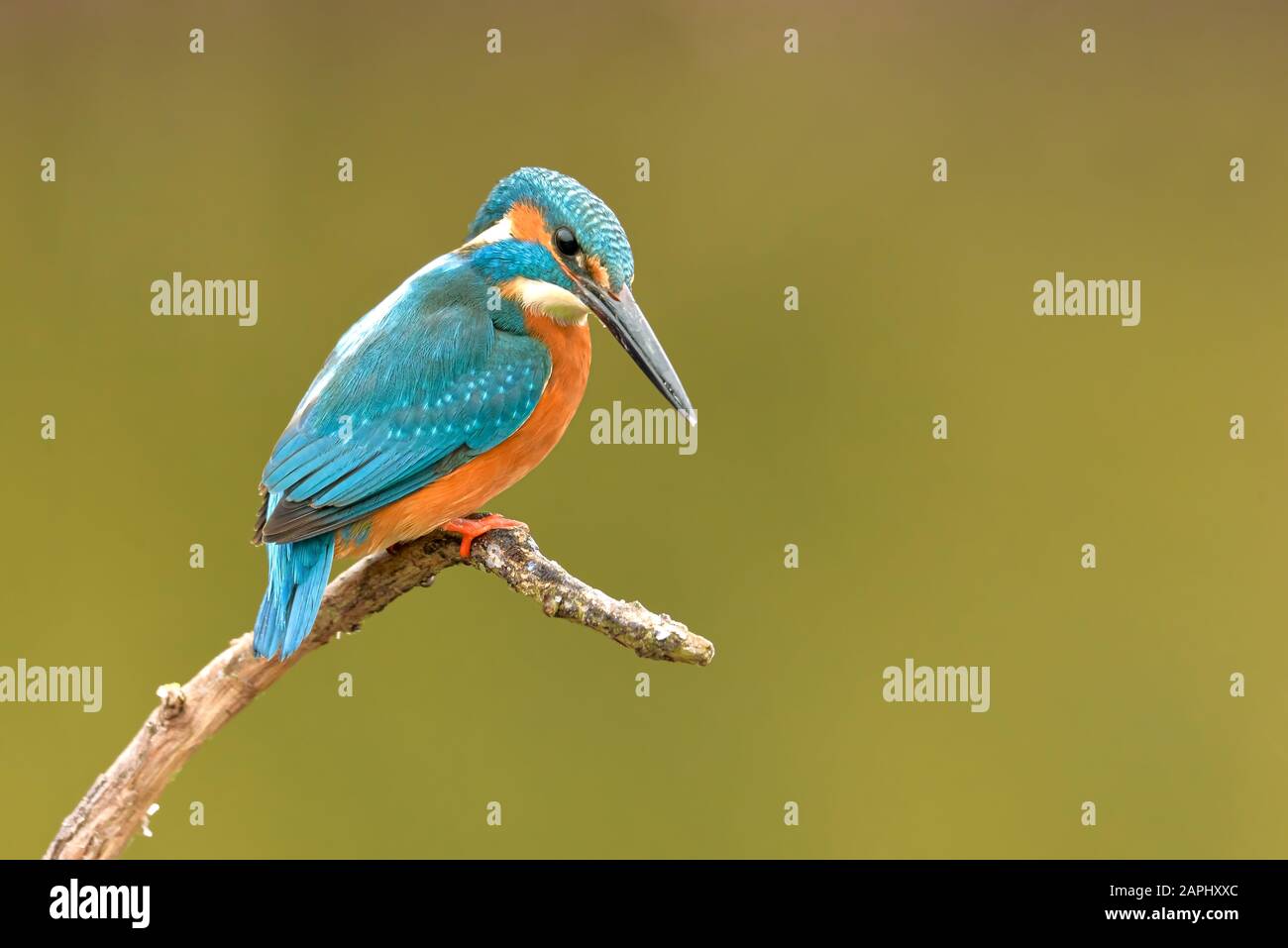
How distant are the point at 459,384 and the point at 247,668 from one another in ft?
1.97

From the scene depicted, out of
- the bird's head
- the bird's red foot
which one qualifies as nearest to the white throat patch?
the bird's head

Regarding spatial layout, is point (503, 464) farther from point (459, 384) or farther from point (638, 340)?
point (638, 340)

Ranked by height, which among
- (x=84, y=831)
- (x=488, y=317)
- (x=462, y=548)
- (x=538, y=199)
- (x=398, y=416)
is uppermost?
(x=538, y=199)

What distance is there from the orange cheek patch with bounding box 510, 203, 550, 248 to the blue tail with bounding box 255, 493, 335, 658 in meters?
0.62

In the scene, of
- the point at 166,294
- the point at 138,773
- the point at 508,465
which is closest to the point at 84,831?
the point at 138,773

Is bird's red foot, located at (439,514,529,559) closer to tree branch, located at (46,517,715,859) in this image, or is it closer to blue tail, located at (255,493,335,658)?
tree branch, located at (46,517,715,859)

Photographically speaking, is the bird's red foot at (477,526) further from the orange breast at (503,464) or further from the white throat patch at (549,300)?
the white throat patch at (549,300)

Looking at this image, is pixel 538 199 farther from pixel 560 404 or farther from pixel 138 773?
pixel 138 773

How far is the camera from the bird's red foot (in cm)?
252

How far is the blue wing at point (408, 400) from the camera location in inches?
97.0

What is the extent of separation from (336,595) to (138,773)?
46 cm

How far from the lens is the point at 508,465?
2664 millimetres

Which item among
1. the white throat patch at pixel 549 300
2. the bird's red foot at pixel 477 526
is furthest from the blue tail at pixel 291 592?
the white throat patch at pixel 549 300

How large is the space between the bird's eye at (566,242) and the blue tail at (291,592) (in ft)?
2.03
